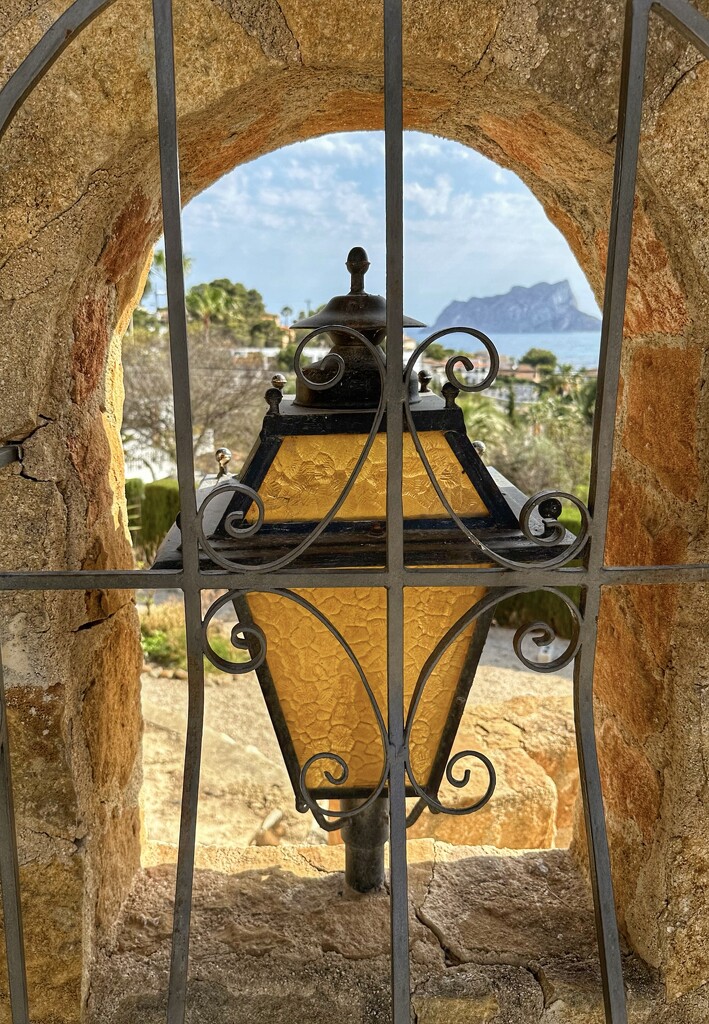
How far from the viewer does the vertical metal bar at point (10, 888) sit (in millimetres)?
953

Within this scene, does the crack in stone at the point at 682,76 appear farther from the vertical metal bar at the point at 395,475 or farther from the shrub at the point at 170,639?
the shrub at the point at 170,639

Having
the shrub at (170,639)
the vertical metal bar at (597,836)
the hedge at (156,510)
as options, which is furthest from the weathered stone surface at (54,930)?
the hedge at (156,510)

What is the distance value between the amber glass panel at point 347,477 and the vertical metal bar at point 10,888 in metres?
0.40

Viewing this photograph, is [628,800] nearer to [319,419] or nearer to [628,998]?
[628,998]

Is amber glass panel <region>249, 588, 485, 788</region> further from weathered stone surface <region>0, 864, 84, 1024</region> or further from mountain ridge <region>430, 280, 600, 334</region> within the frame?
mountain ridge <region>430, 280, 600, 334</region>

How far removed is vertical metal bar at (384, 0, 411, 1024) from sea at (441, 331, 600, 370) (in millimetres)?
14061

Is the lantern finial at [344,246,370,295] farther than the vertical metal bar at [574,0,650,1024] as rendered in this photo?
Yes

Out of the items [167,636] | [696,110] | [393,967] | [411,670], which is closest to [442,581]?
[411,670]

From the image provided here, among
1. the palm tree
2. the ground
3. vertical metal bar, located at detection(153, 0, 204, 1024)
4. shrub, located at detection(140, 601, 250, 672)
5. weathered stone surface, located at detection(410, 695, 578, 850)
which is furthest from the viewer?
the palm tree

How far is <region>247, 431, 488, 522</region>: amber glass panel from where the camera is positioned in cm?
99

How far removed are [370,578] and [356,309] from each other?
38 cm

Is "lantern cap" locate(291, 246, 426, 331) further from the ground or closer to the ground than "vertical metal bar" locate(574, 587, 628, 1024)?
further from the ground

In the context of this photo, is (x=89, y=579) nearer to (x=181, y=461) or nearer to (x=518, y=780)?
(x=181, y=461)

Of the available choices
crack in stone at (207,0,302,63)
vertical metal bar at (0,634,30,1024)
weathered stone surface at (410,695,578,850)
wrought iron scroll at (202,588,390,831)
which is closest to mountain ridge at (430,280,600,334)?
weathered stone surface at (410,695,578,850)
